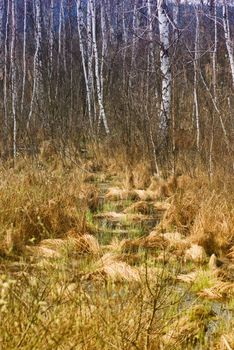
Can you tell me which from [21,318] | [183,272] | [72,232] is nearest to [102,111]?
[72,232]

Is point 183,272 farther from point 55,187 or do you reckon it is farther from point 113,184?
point 113,184

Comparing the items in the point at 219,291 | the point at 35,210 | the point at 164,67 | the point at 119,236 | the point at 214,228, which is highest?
the point at 164,67

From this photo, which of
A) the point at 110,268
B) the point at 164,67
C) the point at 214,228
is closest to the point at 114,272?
the point at 110,268

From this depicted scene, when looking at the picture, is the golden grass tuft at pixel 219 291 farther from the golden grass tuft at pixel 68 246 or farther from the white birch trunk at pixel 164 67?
the white birch trunk at pixel 164 67

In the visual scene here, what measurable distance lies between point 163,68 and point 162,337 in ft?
21.1

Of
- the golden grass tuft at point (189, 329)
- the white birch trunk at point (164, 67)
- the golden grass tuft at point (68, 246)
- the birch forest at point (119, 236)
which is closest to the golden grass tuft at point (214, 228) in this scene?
the birch forest at point (119, 236)

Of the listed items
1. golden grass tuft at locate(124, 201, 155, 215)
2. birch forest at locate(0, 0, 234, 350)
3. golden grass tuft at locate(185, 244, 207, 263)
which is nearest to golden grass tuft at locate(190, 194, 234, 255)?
birch forest at locate(0, 0, 234, 350)

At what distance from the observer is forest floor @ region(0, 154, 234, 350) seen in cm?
218

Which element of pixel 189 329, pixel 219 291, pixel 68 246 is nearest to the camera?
pixel 189 329

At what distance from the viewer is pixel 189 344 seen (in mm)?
2697

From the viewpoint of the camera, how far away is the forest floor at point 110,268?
2.18 metres

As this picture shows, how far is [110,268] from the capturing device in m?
3.80

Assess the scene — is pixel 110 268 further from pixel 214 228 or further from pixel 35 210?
pixel 35 210

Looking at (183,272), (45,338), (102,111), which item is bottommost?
(183,272)
